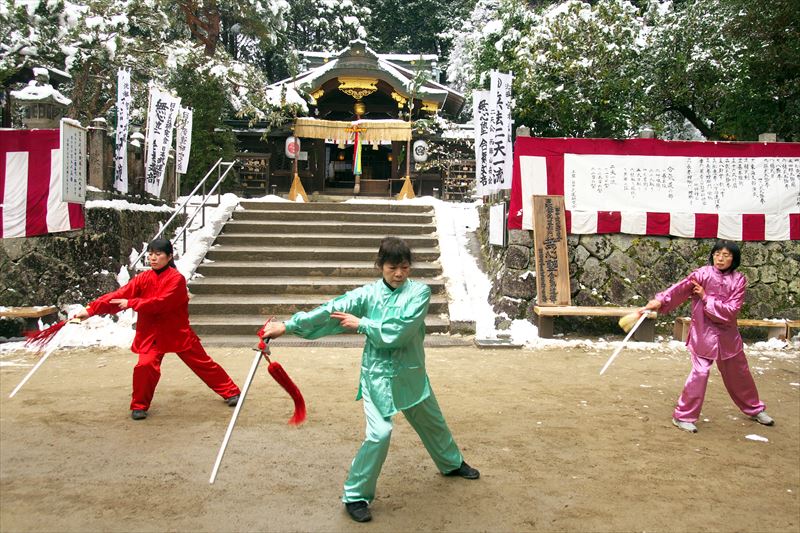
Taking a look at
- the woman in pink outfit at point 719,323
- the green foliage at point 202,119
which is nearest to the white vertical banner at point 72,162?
the green foliage at point 202,119

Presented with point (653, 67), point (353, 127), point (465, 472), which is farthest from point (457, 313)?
point (353, 127)

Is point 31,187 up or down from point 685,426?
up

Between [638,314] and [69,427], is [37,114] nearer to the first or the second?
[69,427]

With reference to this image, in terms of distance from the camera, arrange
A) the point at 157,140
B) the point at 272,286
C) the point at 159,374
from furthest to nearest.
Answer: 1. the point at 157,140
2. the point at 272,286
3. the point at 159,374

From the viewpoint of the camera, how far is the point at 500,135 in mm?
10039

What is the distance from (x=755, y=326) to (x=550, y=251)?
3083 mm

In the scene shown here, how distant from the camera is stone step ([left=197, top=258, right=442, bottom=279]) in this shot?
9.63m

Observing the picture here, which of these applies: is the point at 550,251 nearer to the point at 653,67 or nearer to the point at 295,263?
the point at 295,263

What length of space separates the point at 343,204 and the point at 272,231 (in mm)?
1636

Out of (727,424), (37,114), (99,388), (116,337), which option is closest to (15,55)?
(37,114)

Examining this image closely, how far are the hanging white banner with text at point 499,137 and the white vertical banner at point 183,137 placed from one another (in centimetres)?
650

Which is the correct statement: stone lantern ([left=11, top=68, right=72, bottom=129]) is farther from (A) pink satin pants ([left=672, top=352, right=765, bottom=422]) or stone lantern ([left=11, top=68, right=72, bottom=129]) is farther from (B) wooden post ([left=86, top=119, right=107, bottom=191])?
(A) pink satin pants ([left=672, top=352, right=765, bottom=422])

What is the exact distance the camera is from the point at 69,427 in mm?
4668

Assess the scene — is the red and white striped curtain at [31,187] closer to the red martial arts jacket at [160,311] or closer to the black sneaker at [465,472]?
the red martial arts jacket at [160,311]
